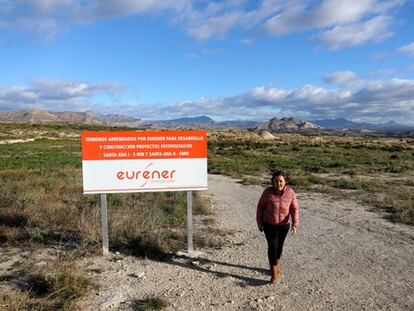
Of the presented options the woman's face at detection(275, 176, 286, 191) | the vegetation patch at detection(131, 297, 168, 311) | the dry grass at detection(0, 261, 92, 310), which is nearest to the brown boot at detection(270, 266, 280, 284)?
the woman's face at detection(275, 176, 286, 191)

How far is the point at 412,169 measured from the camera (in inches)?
981

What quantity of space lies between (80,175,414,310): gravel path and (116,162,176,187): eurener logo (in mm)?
1291

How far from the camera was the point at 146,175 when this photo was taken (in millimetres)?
7523

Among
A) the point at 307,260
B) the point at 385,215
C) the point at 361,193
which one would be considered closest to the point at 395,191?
the point at 361,193

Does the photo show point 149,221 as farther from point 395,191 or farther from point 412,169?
point 412,169

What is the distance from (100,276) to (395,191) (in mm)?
12297

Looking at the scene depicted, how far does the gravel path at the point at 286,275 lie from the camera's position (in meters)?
5.68

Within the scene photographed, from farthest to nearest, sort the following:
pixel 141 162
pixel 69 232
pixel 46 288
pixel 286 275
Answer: pixel 69 232 → pixel 141 162 → pixel 286 275 → pixel 46 288

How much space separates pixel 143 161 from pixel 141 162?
0.04 metres

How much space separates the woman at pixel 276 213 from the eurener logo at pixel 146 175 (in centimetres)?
181

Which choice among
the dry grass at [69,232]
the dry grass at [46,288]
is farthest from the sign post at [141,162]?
the dry grass at [46,288]

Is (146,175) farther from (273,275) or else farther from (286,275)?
(286,275)

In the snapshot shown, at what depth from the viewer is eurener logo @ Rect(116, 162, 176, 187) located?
7484 millimetres

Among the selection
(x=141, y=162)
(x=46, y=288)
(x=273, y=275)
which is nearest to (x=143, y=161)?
(x=141, y=162)
